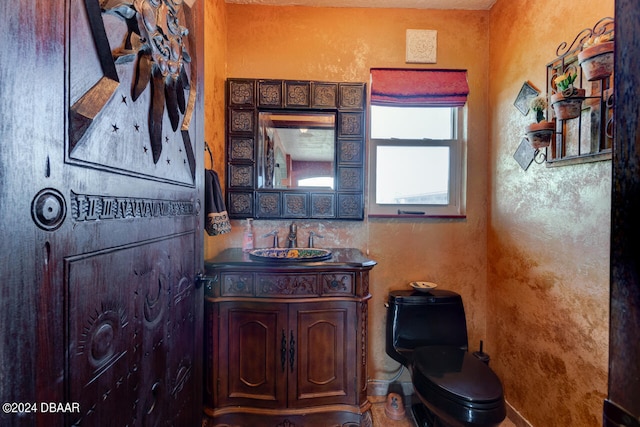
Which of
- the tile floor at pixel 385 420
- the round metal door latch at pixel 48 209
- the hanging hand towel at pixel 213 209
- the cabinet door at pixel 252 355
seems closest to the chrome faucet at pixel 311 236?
the cabinet door at pixel 252 355

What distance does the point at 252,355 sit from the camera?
1397 millimetres

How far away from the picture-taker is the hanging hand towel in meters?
1.24

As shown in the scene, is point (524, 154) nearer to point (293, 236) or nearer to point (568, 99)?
point (568, 99)

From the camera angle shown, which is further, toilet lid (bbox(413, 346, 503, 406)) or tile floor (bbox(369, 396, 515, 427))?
tile floor (bbox(369, 396, 515, 427))

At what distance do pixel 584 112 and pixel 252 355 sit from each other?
1.92m

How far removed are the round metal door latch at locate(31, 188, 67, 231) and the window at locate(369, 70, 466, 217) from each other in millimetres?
1622

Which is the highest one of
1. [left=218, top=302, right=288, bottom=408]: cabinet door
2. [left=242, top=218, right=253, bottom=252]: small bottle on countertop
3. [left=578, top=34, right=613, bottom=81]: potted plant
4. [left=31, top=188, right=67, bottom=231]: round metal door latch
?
[left=578, top=34, right=613, bottom=81]: potted plant

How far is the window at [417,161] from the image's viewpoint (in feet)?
6.15

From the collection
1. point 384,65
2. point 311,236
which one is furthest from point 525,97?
point 311,236

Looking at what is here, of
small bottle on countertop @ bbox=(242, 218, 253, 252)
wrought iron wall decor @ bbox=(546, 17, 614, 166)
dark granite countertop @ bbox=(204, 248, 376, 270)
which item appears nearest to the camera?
wrought iron wall decor @ bbox=(546, 17, 614, 166)

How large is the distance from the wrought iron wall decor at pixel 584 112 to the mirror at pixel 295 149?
3.27 feet

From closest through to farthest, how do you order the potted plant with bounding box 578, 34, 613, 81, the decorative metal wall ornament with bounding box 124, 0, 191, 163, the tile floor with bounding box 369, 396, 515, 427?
the decorative metal wall ornament with bounding box 124, 0, 191, 163
the potted plant with bounding box 578, 34, 613, 81
the tile floor with bounding box 369, 396, 515, 427

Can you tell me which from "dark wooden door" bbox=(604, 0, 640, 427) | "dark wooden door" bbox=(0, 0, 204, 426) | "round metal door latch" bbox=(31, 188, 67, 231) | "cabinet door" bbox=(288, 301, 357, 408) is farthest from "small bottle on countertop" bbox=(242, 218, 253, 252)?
"dark wooden door" bbox=(604, 0, 640, 427)

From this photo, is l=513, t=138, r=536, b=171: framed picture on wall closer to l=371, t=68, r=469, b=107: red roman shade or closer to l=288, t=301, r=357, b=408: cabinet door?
l=371, t=68, r=469, b=107: red roman shade
